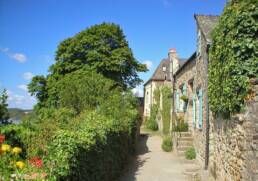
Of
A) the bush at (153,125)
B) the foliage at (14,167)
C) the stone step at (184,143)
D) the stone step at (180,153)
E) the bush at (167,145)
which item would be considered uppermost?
the bush at (153,125)

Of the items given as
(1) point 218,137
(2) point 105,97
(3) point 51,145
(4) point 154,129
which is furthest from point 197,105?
(4) point 154,129

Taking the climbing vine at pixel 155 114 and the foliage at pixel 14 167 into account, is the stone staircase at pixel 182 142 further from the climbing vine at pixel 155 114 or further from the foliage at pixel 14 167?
the climbing vine at pixel 155 114

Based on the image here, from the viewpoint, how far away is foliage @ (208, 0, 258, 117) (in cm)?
610

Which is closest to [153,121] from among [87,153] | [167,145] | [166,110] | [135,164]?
[166,110]

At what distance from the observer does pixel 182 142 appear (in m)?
13.8

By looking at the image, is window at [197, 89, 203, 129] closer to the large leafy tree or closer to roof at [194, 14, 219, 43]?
roof at [194, 14, 219, 43]

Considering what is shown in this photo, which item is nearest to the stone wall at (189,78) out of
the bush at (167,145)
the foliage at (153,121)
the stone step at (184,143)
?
the stone step at (184,143)

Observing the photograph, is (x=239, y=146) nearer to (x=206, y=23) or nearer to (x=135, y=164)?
(x=135, y=164)

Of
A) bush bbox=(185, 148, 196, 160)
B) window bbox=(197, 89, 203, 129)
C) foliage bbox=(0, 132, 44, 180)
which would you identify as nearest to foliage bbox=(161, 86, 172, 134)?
bush bbox=(185, 148, 196, 160)

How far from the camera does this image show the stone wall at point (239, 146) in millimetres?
5609

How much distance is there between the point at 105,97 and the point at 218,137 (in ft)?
27.4

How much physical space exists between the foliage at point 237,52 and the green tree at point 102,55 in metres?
16.2

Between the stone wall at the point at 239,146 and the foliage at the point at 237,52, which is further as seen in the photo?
the foliage at the point at 237,52

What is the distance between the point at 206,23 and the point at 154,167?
6714mm
